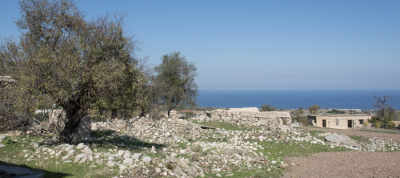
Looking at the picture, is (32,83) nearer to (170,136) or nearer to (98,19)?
(98,19)

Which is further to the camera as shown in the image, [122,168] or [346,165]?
[346,165]

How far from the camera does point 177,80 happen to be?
33000mm

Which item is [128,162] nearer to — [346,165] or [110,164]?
[110,164]

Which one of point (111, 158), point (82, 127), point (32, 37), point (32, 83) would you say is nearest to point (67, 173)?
point (111, 158)

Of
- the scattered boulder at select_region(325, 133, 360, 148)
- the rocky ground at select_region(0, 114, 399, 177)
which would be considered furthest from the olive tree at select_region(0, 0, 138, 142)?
the scattered boulder at select_region(325, 133, 360, 148)

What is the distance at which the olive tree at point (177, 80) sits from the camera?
3256 cm

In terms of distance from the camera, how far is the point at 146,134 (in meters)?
18.4

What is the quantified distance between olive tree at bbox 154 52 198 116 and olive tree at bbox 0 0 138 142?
2021cm

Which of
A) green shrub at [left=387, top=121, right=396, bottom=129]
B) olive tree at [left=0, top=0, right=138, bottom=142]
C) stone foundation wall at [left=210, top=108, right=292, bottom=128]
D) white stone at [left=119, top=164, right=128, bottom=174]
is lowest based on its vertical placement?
green shrub at [left=387, top=121, right=396, bottom=129]

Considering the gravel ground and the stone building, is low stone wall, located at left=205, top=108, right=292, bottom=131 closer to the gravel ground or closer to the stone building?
the stone building

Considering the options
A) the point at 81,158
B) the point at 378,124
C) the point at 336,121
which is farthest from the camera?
the point at 336,121

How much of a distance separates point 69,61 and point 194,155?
19.5ft

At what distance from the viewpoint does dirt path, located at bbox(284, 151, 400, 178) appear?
10.5 metres

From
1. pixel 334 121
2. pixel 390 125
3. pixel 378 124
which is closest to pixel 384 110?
pixel 390 125
